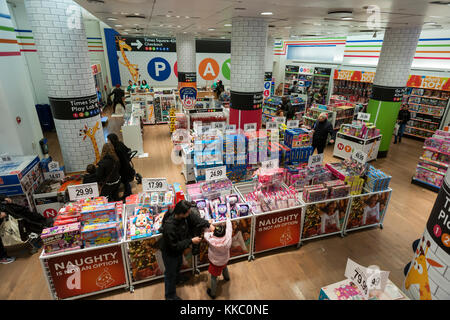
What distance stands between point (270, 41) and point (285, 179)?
1095 cm

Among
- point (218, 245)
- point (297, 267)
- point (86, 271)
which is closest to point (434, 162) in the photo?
point (297, 267)

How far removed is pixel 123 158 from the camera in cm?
504

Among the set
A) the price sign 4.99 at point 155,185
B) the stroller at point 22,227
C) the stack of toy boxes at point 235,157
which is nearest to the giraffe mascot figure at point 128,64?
the stack of toy boxes at point 235,157

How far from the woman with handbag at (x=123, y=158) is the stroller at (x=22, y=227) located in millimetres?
Answer: 1522

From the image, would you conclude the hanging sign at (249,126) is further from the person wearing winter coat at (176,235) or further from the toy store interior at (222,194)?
the person wearing winter coat at (176,235)

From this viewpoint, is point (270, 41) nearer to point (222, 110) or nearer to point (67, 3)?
point (222, 110)

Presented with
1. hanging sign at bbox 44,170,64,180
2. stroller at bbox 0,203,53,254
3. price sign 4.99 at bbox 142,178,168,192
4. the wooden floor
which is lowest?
the wooden floor

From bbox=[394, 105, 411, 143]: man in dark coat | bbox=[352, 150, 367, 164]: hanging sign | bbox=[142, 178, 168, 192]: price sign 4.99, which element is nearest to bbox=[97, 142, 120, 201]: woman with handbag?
bbox=[142, 178, 168, 192]: price sign 4.99

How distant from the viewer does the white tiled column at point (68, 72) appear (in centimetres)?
503

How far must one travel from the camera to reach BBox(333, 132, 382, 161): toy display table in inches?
299

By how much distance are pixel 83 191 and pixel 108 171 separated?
0.91 m

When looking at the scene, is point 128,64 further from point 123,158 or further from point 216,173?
point 216,173

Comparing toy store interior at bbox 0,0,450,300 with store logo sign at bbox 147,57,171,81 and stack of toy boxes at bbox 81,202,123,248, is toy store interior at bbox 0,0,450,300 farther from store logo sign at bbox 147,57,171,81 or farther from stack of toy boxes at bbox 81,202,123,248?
store logo sign at bbox 147,57,171,81

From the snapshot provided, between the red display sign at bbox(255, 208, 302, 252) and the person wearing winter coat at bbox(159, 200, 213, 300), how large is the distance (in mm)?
1065
